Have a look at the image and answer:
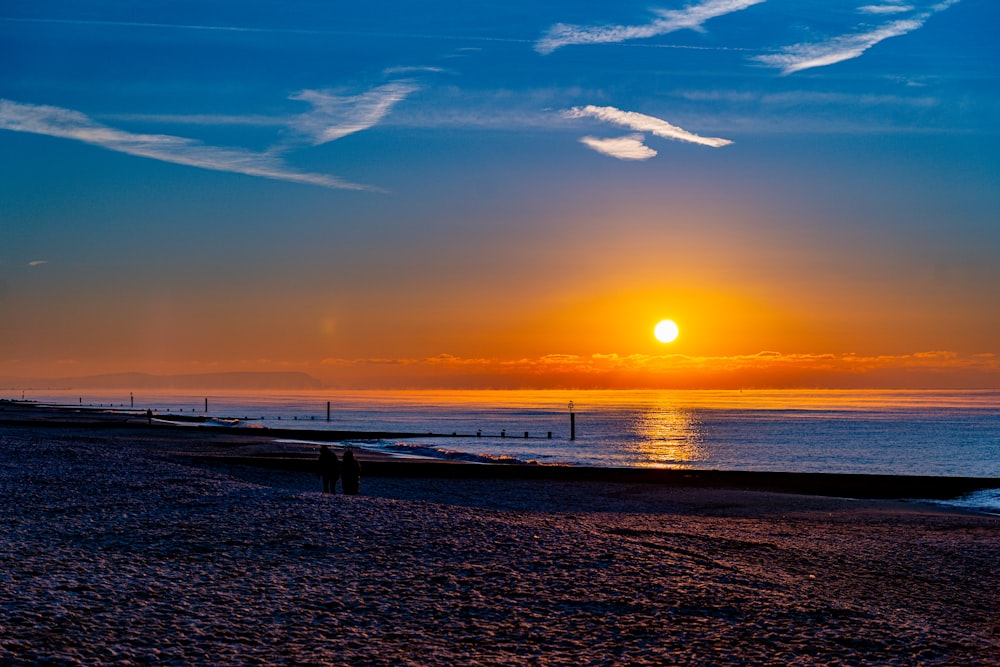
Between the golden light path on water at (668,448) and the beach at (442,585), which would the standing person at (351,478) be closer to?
the beach at (442,585)

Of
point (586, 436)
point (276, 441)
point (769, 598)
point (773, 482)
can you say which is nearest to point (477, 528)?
point (769, 598)

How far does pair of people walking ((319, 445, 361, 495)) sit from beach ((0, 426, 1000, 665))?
13.3ft

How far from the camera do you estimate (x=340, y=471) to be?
27.0 metres

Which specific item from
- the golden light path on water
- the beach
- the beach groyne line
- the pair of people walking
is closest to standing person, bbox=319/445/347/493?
the pair of people walking

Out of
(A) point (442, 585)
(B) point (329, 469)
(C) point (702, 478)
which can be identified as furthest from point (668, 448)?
(A) point (442, 585)

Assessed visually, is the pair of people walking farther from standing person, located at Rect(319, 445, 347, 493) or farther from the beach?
the beach

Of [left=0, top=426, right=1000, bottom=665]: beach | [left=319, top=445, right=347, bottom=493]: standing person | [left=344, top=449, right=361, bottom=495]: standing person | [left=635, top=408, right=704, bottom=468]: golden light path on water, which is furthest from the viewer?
[left=635, top=408, right=704, bottom=468]: golden light path on water

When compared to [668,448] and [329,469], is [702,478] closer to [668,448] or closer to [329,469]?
[329,469]

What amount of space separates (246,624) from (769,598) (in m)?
7.99

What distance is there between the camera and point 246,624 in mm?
10969

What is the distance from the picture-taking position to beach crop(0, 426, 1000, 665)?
10.5 meters

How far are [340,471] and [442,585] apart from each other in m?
14.2

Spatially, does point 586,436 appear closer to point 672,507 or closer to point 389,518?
point 672,507

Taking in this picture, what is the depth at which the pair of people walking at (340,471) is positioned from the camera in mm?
26281
